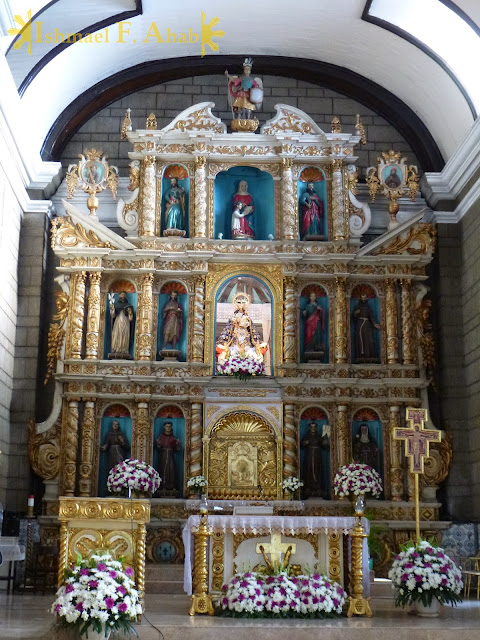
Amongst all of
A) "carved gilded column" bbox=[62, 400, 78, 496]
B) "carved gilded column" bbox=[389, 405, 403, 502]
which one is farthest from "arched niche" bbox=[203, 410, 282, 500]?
"carved gilded column" bbox=[62, 400, 78, 496]

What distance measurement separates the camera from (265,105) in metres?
16.3

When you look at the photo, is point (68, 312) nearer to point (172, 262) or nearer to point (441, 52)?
point (172, 262)

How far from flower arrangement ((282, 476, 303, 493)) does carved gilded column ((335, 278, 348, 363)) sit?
2195 mm

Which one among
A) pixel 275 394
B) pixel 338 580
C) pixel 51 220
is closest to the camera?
pixel 338 580

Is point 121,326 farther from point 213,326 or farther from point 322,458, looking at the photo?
point 322,458

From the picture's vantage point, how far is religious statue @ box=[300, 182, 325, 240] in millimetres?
15062

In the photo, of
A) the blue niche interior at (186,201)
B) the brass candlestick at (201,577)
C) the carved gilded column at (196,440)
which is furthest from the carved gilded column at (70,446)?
the brass candlestick at (201,577)

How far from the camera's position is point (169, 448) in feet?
46.2

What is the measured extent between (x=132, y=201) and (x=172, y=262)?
1.38 m

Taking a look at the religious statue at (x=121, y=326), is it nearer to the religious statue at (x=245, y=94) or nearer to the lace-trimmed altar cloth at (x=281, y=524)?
the religious statue at (x=245, y=94)

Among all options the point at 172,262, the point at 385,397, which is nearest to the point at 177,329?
the point at 172,262

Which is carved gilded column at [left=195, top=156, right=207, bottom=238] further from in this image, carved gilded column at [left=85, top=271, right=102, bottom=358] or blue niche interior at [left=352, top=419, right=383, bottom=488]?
blue niche interior at [left=352, top=419, right=383, bottom=488]

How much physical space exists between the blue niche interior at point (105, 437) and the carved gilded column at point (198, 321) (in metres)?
1.59

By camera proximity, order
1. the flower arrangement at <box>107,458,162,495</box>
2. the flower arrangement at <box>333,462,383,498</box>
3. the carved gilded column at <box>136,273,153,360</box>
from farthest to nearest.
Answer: the carved gilded column at <box>136,273,153,360</box> < the flower arrangement at <box>333,462,383,498</box> < the flower arrangement at <box>107,458,162,495</box>
